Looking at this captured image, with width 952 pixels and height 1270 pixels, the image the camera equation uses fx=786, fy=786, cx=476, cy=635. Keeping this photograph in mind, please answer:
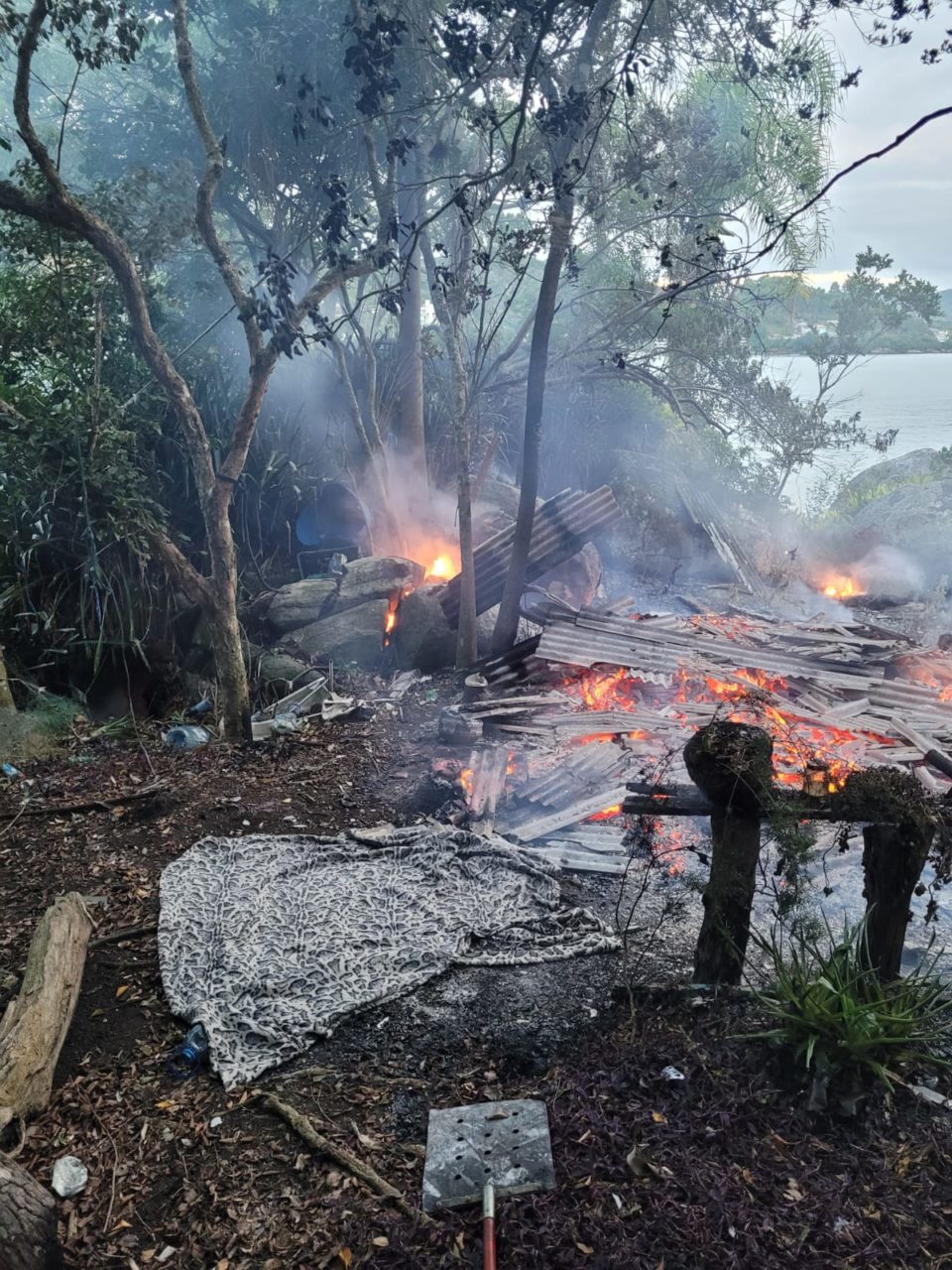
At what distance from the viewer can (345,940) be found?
440 centimetres

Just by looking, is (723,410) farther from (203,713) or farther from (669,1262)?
(669,1262)

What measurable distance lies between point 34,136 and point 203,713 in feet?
17.1

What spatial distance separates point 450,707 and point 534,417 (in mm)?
3255

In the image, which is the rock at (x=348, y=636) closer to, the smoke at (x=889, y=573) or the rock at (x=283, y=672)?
the rock at (x=283, y=672)

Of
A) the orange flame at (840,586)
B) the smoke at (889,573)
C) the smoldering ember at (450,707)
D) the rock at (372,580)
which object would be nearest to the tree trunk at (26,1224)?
the smoldering ember at (450,707)

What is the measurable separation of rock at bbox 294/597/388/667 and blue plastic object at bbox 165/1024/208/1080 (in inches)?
233

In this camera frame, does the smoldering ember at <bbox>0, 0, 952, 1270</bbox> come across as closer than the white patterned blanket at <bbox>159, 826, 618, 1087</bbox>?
Yes

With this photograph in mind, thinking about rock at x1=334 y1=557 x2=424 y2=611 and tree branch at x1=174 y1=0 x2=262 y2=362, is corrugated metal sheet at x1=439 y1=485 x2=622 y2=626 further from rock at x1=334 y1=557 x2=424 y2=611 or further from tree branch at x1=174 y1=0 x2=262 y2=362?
tree branch at x1=174 y1=0 x2=262 y2=362

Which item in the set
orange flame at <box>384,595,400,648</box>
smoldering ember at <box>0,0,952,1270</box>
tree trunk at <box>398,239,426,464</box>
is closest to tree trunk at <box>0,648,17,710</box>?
smoldering ember at <box>0,0,952,1270</box>

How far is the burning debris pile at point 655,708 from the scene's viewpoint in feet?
21.2

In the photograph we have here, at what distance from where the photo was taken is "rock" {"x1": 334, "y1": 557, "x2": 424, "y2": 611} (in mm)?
9820

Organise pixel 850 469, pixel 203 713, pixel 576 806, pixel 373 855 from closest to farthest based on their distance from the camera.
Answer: pixel 373 855 → pixel 576 806 → pixel 203 713 → pixel 850 469

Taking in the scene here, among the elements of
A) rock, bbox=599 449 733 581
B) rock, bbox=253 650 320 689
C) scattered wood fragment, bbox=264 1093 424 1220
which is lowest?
scattered wood fragment, bbox=264 1093 424 1220

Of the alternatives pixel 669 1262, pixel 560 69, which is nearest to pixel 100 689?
pixel 669 1262
